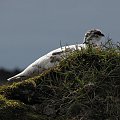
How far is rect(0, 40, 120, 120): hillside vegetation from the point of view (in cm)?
734

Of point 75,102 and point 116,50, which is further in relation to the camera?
point 116,50

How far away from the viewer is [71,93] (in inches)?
295

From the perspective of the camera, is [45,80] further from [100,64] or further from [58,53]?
[58,53]

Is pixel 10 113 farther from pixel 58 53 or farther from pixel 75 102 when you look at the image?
pixel 58 53

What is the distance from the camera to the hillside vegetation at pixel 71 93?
24.1 ft

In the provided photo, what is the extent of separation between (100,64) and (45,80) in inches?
26.5

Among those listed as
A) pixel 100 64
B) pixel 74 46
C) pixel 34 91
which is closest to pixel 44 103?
pixel 34 91

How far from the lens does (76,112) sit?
742 cm

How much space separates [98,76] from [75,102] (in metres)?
0.44

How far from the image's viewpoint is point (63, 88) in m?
7.59

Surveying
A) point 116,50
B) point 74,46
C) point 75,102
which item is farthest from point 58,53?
point 75,102

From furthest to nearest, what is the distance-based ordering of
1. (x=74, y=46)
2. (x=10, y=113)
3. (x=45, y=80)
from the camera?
(x=74, y=46) → (x=45, y=80) → (x=10, y=113)

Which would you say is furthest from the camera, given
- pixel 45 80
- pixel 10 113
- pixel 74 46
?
pixel 74 46

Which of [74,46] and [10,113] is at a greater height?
[74,46]
